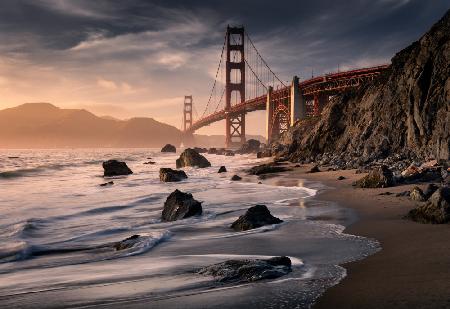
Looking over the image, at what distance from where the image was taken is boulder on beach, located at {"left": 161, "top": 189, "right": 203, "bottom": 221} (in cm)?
1032

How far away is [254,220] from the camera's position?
8516mm

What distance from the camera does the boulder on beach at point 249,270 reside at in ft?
15.3

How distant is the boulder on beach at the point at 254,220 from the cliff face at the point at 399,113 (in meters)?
13.2

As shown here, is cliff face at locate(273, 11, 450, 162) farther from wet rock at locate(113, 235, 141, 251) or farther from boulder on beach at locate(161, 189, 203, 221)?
wet rock at locate(113, 235, 141, 251)

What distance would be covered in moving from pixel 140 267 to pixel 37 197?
13.2m

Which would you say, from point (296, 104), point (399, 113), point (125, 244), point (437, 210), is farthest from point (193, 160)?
point (437, 210)

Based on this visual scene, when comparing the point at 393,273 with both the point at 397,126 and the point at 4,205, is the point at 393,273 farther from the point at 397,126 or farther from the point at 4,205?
the point at 397,126

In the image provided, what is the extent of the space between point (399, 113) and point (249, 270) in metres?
24.8

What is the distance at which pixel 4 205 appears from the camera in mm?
14922

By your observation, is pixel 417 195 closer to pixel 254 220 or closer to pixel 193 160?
pixel 254 220

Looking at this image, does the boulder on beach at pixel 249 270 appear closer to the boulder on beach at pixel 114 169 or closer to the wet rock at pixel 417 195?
the wet rock at pixel 417 195

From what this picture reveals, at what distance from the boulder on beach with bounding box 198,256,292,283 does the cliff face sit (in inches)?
641

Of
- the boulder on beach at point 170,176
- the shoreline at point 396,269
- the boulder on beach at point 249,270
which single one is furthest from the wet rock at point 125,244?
the boulder on beach at point 170,176

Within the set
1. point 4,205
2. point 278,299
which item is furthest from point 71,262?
point 4,205
